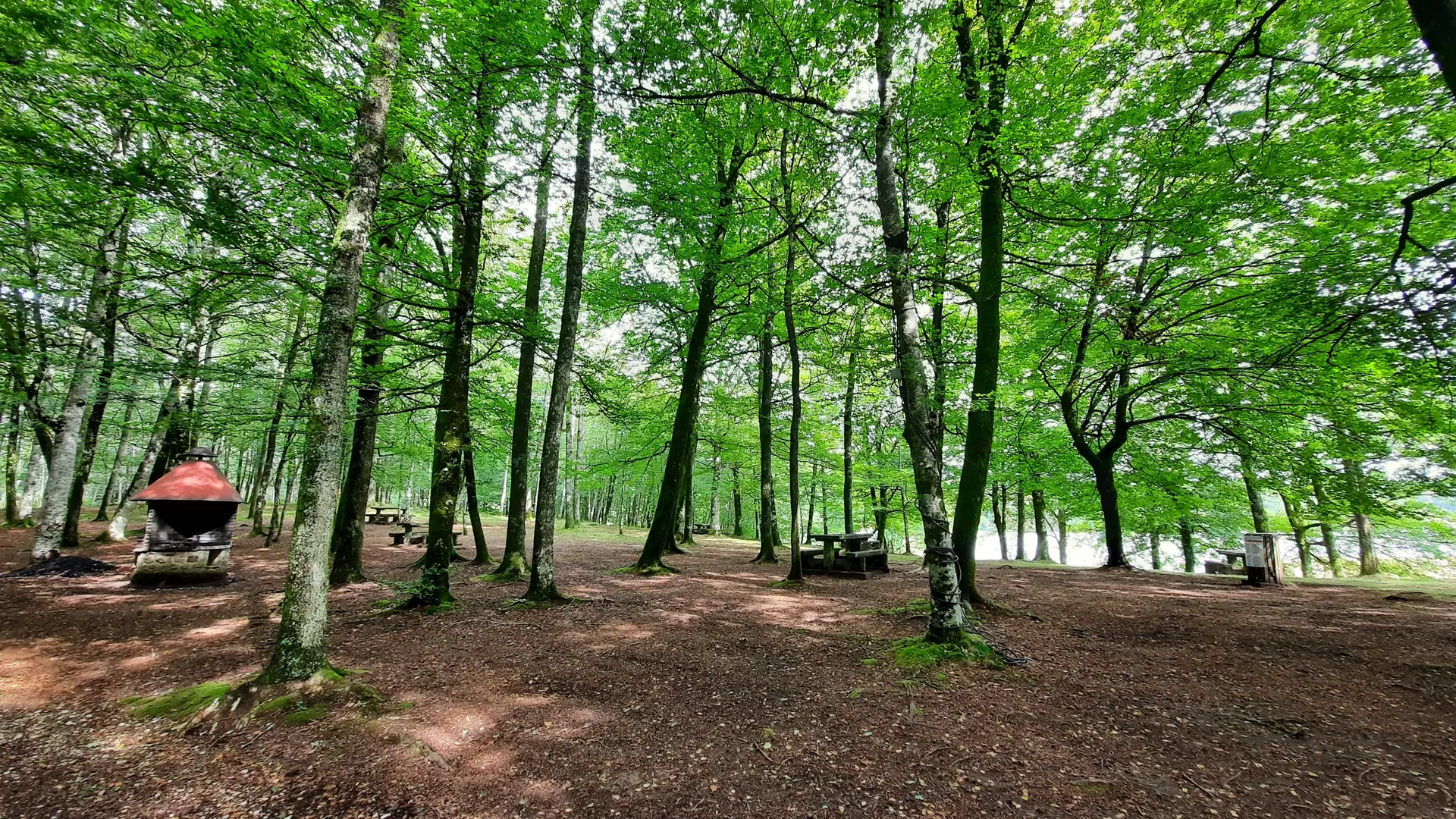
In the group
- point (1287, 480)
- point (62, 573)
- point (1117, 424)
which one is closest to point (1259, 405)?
point (1117, 424)

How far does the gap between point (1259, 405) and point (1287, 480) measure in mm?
4190

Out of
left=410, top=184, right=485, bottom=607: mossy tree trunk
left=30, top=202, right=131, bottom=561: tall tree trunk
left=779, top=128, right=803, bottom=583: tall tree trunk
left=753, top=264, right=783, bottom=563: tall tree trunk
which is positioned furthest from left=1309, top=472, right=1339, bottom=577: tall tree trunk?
left=30, top=202, right=131, bottom=561: tall tree trunk

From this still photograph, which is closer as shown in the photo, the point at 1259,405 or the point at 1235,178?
the point at 1235,178

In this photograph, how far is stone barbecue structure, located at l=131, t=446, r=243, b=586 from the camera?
8828 mm

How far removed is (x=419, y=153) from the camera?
34.3 feet

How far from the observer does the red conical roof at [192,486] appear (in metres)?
9.20

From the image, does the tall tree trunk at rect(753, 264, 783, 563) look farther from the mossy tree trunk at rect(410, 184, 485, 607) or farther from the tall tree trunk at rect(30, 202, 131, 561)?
the tall tree trunk at rect(30, 202, 131, 561)

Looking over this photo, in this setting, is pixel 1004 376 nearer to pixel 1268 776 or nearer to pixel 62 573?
pixel 1268 776

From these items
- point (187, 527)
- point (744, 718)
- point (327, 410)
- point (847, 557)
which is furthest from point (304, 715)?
point (847, 557)

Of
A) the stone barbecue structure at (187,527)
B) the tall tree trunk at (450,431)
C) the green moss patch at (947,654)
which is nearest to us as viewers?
the green moss patch at (947,654)

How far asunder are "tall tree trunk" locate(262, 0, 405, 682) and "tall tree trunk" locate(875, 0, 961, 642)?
5.31 metres

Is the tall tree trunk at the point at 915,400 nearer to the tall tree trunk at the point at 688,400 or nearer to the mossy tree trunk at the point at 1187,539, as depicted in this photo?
the tall tree trunk at the point at 688,400

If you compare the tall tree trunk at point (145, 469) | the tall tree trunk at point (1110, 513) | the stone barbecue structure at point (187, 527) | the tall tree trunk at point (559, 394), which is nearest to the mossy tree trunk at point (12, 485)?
the tall tree trunk at point (145, 469)

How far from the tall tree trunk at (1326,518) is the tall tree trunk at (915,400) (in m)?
11.1
